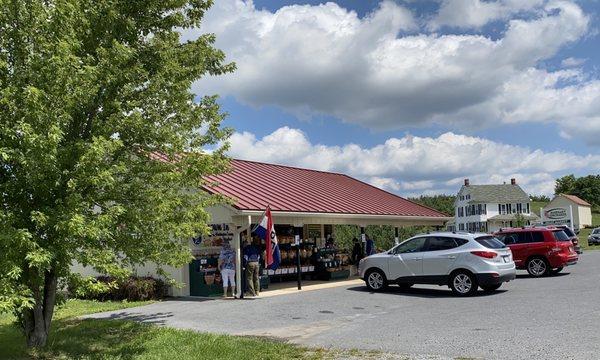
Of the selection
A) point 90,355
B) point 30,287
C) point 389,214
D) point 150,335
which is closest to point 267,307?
point 150,335

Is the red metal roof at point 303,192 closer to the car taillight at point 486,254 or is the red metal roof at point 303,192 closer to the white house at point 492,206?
the car taillight at point 486,254

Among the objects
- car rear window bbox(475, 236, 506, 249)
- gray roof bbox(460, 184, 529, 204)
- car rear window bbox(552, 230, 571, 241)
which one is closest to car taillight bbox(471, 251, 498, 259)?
car rear window bbox(475, 236, 506, 249)

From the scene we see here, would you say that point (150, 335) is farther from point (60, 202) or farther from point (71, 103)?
point (71, 103)

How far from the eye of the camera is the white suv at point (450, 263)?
598 inches

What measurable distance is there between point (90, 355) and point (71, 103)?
4256mm

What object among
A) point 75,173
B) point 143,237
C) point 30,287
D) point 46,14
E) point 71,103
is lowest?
point 30,287

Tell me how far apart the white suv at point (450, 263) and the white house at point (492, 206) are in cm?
7121

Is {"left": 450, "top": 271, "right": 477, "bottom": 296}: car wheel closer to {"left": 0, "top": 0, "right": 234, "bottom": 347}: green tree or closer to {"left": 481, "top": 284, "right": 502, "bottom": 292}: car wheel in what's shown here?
{"left": 481, "top": 284, "right": 502, "bottom": 292}: car wheel

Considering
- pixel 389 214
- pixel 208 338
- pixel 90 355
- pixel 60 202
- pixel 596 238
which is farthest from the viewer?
pixel 596 238

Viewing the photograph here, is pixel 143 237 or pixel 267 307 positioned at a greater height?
pixel 143 237

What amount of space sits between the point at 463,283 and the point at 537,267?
22.1ft

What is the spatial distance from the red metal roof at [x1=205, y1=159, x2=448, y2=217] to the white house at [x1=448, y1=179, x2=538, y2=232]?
5851cm

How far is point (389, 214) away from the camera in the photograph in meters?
24.1

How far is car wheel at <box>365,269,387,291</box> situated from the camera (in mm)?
16844
